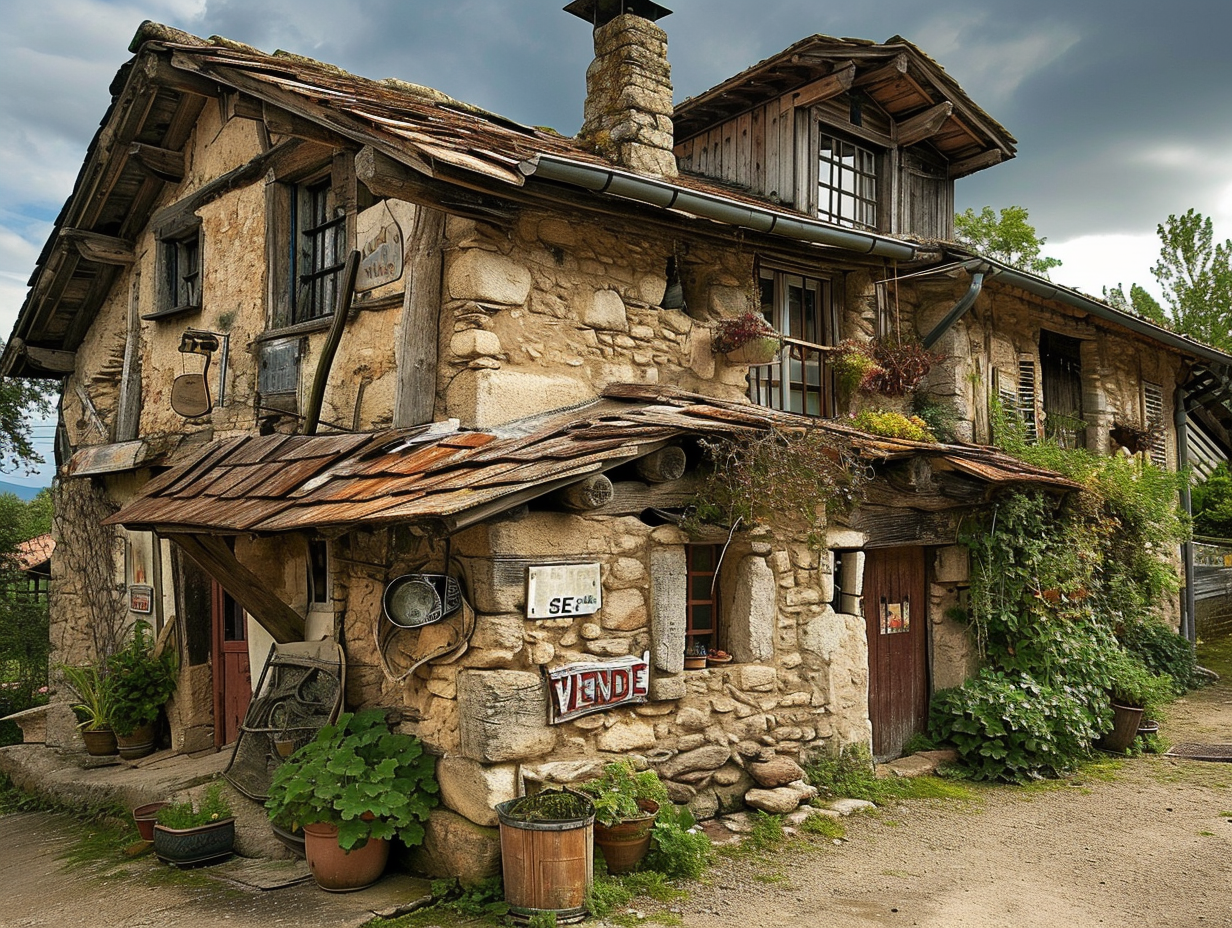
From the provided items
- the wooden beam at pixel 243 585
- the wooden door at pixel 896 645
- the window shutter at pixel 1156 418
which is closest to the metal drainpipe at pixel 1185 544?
the window shutter at pixel 1156 418

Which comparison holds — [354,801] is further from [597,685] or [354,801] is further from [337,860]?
[597,685]

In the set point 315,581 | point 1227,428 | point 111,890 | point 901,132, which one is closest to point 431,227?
point 315,581

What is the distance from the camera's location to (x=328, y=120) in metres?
5.85

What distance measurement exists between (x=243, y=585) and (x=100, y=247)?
473cm

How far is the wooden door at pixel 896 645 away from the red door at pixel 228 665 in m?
5.27

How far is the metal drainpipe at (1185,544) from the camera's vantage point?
38.8ft

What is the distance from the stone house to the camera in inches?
206

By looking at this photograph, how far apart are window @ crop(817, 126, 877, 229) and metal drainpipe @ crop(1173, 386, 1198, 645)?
544cm

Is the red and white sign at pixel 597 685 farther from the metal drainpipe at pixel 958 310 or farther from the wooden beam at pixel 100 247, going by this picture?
the wooden beam at pixel 100 247

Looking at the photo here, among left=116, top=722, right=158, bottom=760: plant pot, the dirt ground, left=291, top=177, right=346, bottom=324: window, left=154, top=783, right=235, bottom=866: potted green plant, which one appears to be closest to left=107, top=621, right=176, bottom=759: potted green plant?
left=116, top=722, right=158, bottom=760: plant pot

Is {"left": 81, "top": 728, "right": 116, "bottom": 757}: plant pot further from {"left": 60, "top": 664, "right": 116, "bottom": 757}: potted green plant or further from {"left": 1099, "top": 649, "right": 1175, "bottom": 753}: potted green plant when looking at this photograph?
{"left": 1099, "top": 649, "right": 1175, "bottom": 753}: potted green plant

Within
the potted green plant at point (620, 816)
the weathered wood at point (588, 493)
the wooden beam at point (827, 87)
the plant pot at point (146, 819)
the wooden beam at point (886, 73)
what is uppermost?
the wooden beam at point (886, 73)

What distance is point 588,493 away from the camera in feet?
16.7

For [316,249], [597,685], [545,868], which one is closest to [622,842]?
[545,868]
